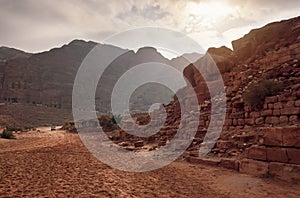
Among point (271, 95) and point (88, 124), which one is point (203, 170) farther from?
point (88, 124)

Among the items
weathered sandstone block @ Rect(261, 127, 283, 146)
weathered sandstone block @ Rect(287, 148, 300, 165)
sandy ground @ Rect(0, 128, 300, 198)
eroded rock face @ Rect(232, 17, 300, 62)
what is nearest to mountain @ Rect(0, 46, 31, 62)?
eroded rock face @ Rect(232, 17, 300, 62)

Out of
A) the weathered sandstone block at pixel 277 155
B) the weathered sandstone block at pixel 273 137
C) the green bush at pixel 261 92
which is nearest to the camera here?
the weathered sandstone block at pixel 277 155

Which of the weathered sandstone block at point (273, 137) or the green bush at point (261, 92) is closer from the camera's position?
the weathered sandstone block at point (273, 137)

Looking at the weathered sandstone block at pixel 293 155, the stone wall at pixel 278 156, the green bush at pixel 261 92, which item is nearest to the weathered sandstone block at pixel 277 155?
the stone wall at pixel 278 156

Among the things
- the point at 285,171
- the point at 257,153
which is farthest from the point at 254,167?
the point at 285,171

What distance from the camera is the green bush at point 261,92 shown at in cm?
1206

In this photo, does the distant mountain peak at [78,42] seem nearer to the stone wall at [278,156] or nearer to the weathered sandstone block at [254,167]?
the weathered sandstone block at [254,167]

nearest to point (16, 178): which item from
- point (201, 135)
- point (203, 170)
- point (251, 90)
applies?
point (203, 170)

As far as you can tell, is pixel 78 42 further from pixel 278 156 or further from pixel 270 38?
pixel 278 156

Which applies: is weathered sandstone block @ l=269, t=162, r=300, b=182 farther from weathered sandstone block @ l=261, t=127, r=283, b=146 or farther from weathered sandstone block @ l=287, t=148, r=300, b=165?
weathered sandstone block @ l=261, t=127, r=283, b=146

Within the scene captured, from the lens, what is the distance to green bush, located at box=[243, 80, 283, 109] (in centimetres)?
1206

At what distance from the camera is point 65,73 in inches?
4200

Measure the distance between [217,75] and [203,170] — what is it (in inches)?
566

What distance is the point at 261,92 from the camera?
12.1m
